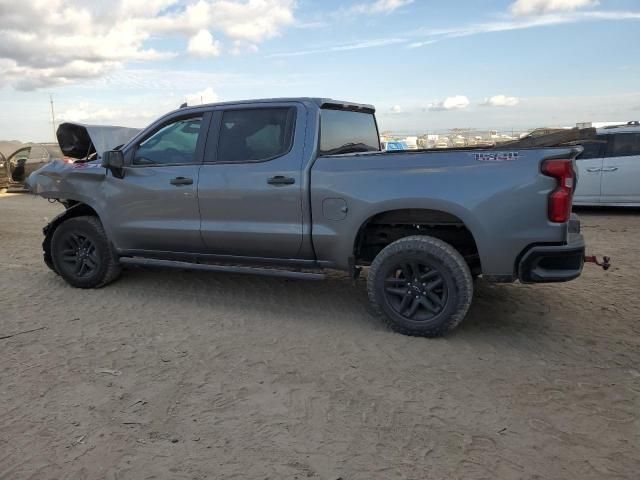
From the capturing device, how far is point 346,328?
4.60m

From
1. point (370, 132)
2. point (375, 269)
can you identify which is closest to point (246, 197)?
point (375, 269)

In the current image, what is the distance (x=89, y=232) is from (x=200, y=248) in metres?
1.36

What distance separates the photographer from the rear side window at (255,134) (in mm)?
4801

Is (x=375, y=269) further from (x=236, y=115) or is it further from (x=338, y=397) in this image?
(x=236, y=115)

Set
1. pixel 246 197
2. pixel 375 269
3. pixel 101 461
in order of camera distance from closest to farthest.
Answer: pixel 101 461 → pixel 375 269 → pixel 246 197

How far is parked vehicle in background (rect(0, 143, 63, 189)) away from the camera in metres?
17.2

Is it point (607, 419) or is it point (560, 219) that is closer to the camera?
point (607, 419)

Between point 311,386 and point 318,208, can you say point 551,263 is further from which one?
point 311,386

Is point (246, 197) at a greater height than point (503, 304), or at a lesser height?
greater

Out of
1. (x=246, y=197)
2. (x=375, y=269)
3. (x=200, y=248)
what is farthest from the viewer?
(x=200, y=248)

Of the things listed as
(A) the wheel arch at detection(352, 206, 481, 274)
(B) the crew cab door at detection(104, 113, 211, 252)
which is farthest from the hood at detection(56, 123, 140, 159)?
(A) the wheel arch at detection(352, 206, 481, 274)

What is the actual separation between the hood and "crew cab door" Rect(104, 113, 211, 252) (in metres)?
1.47

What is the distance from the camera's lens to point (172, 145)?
5.33 m

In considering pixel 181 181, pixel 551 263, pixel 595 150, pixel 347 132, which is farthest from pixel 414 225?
pixel 595 150
